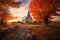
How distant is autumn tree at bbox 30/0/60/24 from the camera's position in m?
2.95

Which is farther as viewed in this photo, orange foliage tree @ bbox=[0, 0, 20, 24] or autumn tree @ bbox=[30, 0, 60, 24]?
orange foliage tree @ bbox=[0, 0, 20, 24]

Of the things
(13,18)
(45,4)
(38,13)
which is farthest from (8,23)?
(45,4)

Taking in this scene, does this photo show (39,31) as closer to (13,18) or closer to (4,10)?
(13,18)

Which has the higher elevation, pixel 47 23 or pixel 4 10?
pixel 4 10

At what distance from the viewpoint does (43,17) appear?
117 inches

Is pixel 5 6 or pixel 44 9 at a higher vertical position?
pixel 5 6

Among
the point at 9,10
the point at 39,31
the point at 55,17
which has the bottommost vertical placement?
the point at 39,31

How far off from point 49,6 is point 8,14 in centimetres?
92

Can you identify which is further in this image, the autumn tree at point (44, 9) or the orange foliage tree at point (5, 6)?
the orange foliage tree at point (5, 6)

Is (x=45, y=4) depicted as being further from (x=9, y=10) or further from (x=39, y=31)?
(x=9, y=10)

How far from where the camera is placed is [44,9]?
9.77 ft

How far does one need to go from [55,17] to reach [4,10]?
44.9 inches

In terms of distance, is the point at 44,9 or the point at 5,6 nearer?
the point at 44,9

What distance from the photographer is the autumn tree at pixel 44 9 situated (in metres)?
2.95
